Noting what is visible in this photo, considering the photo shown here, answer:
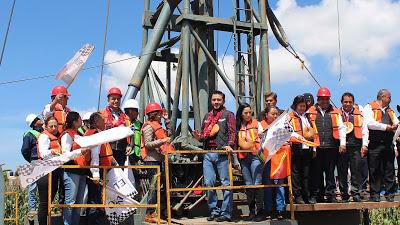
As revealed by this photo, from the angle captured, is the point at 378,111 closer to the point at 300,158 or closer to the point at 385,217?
the point at 300,158

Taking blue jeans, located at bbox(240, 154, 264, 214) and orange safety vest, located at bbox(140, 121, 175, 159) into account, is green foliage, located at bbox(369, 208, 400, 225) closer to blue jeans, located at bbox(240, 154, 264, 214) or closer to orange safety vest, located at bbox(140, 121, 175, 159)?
blue jeans, located at bbox(240, 154, 264, 214)

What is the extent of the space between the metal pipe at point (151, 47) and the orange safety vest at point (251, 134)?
3209 mm

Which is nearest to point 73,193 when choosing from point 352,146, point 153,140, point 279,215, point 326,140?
point 153,140

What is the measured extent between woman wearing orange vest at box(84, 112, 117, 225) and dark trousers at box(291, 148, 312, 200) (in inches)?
107

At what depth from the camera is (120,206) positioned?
662 cm

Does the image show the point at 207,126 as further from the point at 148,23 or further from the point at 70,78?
the point at 148,23

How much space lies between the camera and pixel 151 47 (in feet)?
35.2

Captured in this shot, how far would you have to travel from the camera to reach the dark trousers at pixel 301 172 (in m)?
7.74

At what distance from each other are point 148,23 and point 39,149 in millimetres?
6813

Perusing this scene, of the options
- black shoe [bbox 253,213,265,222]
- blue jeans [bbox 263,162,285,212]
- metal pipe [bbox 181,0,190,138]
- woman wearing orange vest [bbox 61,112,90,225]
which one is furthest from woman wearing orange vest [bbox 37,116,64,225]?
metal pipe [bbox 181,0,190,138]

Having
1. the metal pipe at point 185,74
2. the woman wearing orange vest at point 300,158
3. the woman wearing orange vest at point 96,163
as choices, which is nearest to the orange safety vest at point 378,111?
the woman wearing orange vest at point 300,158

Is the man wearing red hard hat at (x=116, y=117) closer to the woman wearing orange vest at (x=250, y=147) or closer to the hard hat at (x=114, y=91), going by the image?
the hard hat at (x=114, y=91)

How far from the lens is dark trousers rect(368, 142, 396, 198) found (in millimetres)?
8133

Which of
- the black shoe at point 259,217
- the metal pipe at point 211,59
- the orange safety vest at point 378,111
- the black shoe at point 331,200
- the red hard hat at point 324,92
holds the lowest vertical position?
the black shoe at point 259,217
